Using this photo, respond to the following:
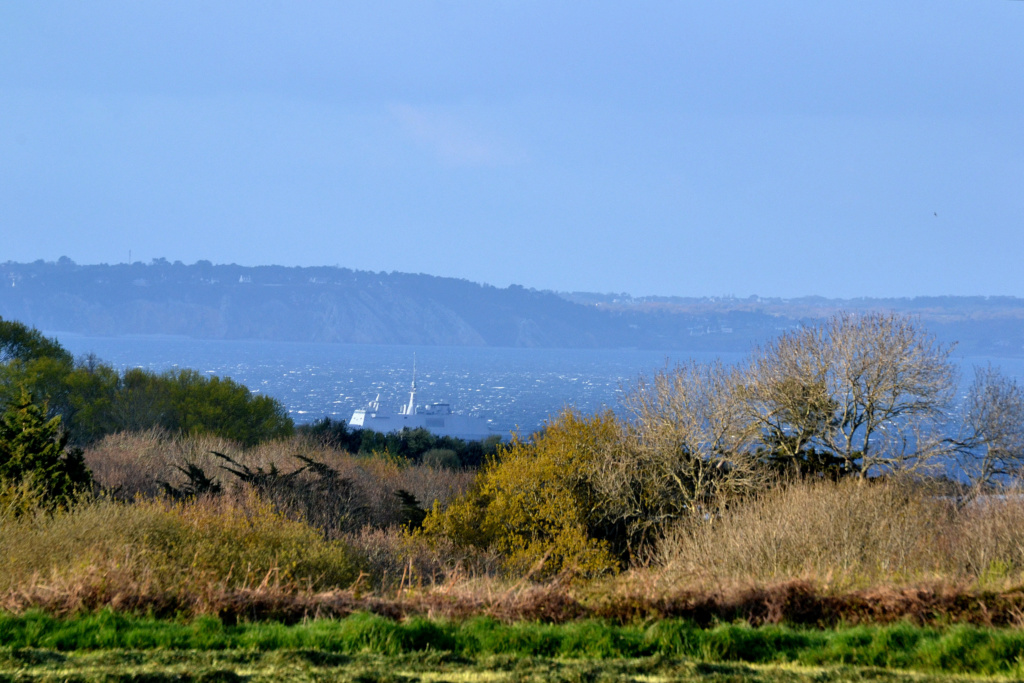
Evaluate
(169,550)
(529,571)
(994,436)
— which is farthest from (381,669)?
(994,436)

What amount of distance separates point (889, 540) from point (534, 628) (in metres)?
11.1

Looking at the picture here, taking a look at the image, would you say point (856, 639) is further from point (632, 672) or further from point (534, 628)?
point (534, 628)

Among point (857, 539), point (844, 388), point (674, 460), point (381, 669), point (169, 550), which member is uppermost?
point (844, 388)

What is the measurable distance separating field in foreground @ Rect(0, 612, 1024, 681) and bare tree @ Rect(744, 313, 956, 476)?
81.1ft

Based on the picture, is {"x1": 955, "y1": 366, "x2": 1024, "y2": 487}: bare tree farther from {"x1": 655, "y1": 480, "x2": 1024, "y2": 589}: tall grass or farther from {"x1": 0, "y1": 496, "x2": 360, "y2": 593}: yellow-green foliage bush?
{"x1": 0, "y1": 496, "x2": 360, "y2": 593}: yellow-green foliage bush

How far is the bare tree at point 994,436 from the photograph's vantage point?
124 feet

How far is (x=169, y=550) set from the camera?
1246cm

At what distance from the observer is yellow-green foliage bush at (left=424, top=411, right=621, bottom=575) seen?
25.3 m

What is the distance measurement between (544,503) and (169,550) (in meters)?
16.6

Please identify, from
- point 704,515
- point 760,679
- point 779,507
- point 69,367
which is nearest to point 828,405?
point 704,515

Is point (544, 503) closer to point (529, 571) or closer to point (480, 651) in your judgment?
point (529, 571)

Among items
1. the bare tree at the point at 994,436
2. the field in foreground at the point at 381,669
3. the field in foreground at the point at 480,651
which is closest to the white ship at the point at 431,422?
the bare tree at the point at 994,436

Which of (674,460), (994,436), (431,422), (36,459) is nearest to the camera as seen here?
(36,459)

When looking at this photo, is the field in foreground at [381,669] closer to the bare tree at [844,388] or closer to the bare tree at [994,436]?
the bare tree at [844,388]
